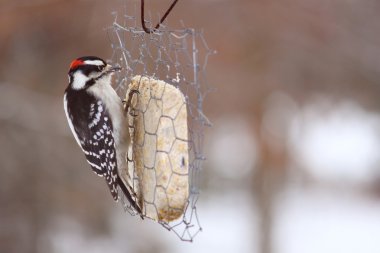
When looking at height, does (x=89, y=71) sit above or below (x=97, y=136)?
above

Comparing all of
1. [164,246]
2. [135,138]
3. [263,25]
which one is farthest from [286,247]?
[135,138]

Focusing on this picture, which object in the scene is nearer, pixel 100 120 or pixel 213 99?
pixel 100 120

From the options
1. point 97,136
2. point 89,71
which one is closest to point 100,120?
point 97,136

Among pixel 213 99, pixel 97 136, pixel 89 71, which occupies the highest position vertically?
pixel 89 71

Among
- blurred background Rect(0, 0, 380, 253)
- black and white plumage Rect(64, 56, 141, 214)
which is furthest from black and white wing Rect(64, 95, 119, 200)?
blurred background Rect(0, 0, 380, 253)

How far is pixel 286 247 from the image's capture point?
10852 mm

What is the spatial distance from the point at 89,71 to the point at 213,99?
532cm

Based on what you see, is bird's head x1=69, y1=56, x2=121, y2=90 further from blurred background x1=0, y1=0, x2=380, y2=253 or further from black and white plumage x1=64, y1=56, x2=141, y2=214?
blurred background x1=0, y1=0, x2=380, y2=253

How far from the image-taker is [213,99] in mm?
9320

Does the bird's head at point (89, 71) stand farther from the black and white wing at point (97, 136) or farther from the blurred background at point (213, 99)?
the blurred background at point (213, 99)

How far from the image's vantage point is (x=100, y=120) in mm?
4051

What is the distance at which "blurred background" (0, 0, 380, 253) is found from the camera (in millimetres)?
8633

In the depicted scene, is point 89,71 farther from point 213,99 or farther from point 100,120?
point 213,99

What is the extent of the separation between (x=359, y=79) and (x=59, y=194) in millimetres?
3650
